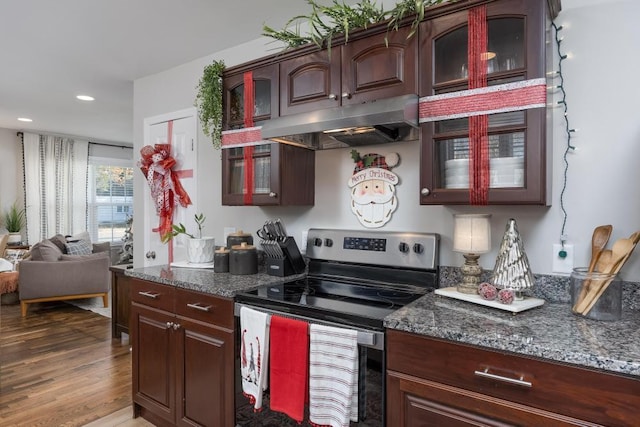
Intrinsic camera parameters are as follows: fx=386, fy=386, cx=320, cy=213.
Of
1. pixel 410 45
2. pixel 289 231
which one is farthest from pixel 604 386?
pixel 289 231

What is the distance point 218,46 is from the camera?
9.05 feet

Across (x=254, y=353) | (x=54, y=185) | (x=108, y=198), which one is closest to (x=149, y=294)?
(x=254, y=353)

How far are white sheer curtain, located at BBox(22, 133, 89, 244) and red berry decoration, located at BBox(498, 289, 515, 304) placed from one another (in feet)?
23.8

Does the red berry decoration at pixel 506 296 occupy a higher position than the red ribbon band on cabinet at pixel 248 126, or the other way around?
the red ribbon band on cabinet at pixel 248 126

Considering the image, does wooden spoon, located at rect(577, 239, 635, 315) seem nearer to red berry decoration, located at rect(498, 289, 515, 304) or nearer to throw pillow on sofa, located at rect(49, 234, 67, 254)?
red berry decoration, located at rect(498, 289, 515, 304)

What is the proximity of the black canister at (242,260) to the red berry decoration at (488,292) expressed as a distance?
1.20 metres

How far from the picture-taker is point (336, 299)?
1654mm

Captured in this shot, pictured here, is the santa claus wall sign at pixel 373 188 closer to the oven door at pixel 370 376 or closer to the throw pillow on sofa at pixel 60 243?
the oven door at pixel 370 376

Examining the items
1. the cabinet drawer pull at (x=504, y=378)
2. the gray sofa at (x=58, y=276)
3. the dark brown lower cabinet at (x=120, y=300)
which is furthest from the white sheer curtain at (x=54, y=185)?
the cabinet drawer pull at (x=504, y=378)

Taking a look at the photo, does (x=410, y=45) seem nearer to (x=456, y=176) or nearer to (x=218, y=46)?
(x=456, y=176)

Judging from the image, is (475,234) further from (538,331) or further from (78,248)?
(78,248)

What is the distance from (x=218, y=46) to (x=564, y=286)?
2563 millimetres

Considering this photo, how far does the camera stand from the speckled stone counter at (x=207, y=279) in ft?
5.99

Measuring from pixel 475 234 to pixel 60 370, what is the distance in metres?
3.24
